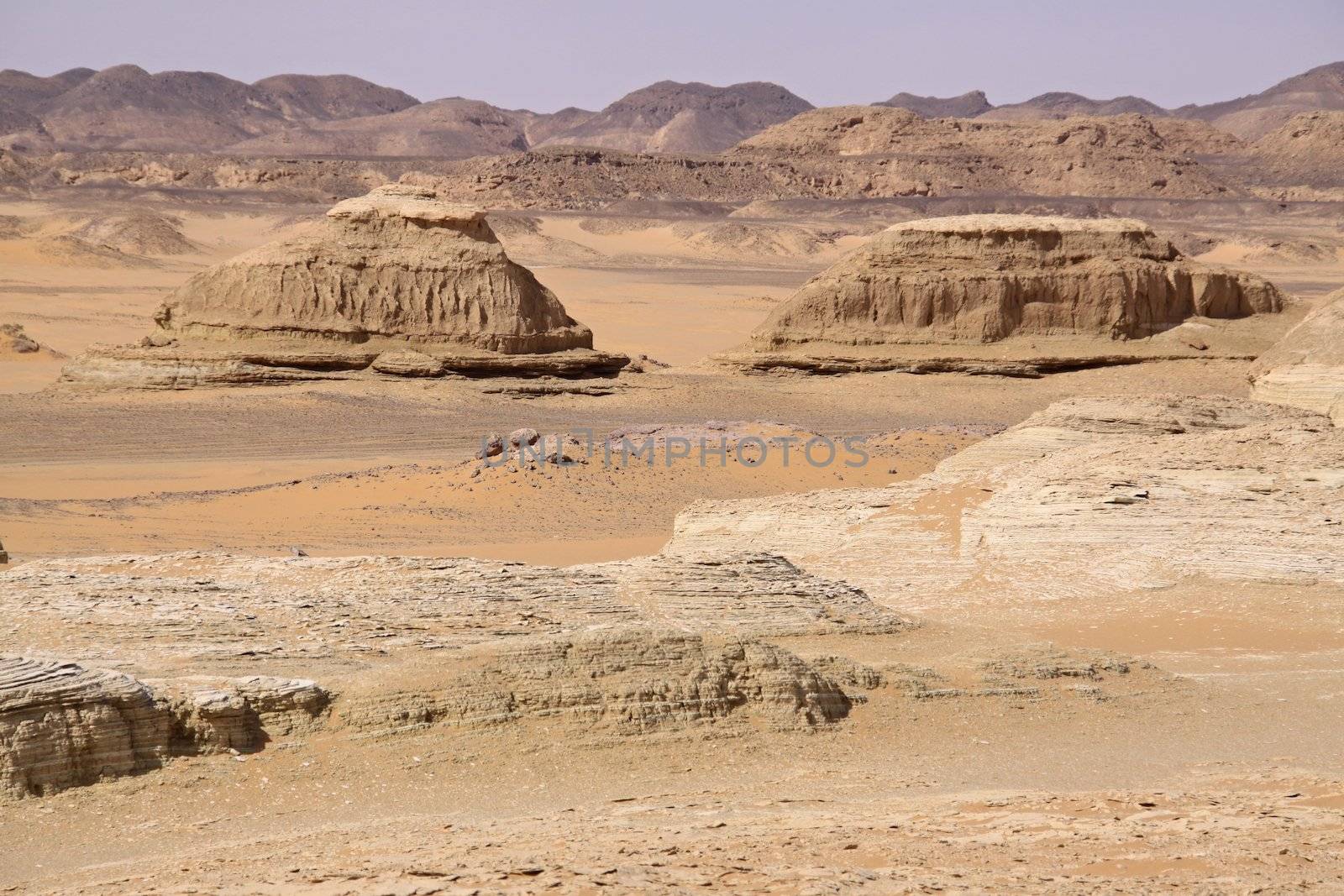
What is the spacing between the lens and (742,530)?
44.9 ft

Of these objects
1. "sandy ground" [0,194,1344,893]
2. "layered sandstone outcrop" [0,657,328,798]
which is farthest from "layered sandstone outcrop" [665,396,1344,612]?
"layered sandstone outcrop" [0,657,328,798]

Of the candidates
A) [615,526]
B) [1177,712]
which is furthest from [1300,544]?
[615,526]

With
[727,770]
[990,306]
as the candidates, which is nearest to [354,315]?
[990,306]

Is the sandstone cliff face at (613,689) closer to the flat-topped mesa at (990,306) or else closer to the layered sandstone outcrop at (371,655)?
the layered sandstone outcrop at (371,655)

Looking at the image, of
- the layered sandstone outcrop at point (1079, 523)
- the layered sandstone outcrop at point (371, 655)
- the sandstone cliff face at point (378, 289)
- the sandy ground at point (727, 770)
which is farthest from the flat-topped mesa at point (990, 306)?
the layered sandstone outcrop at point (371, 655)

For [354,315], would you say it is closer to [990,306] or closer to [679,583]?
[990,306]

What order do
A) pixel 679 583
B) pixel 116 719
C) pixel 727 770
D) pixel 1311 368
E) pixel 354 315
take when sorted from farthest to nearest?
pixel 354 315 < pixel 1311 368 < pixel 679 583 < pixel 727 770 < pixel 116 719

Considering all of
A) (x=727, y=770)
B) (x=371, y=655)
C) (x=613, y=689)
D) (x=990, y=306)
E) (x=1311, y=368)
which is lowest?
(x=727, y=770)

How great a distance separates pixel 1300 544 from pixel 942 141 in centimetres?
8909

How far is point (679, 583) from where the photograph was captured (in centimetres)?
937

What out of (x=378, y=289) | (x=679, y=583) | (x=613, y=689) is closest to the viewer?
(x=613, y=689)

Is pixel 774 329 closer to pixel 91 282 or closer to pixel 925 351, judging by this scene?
pixel 925 351

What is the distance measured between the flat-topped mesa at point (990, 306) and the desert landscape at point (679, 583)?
8 cm

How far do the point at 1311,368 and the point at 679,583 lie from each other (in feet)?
36.3
